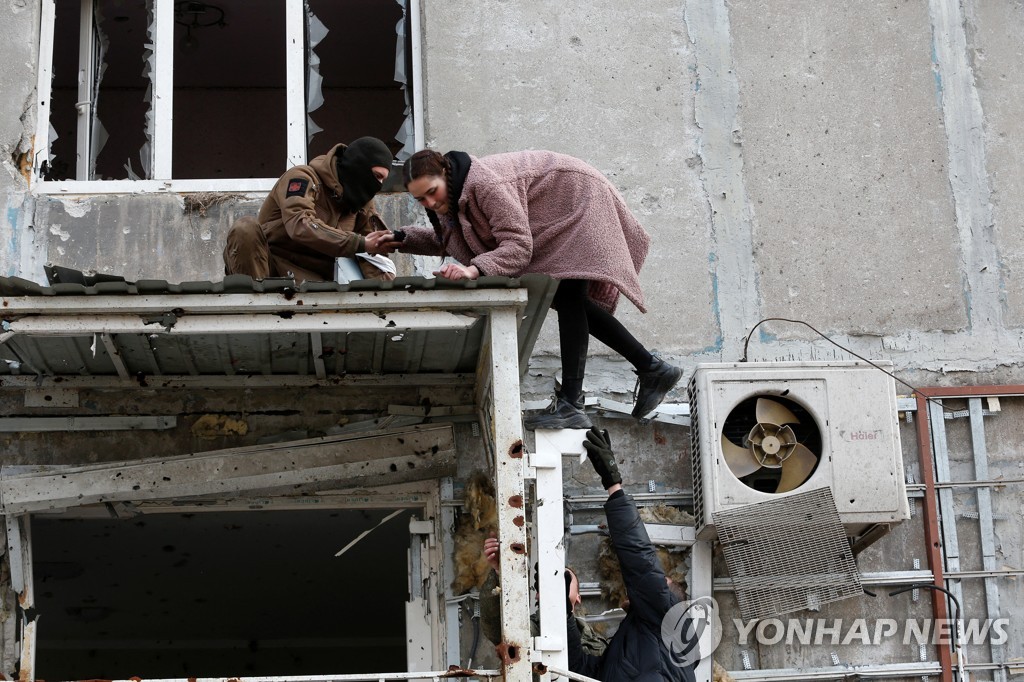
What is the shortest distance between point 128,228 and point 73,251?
1.13 ft

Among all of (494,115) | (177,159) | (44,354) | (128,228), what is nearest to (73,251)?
(128,228)

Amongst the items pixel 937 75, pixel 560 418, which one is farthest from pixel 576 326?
pixel 937 75

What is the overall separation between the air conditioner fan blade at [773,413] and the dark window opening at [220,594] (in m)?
2.89

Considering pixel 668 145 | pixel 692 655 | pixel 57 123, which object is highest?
pixel 57 123

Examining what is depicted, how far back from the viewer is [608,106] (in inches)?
310

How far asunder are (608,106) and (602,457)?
106 inches

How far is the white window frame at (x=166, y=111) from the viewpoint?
25.0 ft

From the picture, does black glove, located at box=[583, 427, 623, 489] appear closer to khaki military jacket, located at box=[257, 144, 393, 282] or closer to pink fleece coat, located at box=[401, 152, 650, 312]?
pink fleece coat, located at box=[401, 152, 650, 312]

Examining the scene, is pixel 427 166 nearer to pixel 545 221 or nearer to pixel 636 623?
pixel 545 221

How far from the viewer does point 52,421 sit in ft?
22.9

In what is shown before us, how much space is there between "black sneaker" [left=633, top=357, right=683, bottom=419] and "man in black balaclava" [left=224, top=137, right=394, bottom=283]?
1.51 metres

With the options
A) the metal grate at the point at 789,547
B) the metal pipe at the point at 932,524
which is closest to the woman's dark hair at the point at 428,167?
the metal grate at the point at 789,547

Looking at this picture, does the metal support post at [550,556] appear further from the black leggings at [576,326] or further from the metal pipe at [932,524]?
the metal pipe at [932,524]

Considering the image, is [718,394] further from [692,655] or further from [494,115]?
[494,115]
